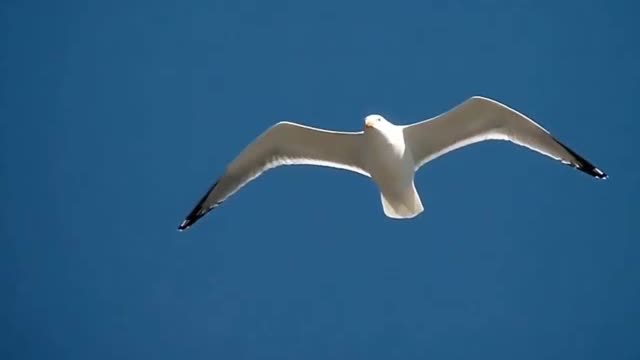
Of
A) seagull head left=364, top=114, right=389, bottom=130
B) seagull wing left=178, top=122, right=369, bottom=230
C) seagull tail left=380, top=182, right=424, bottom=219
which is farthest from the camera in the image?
seagull wing left=178, top=122, right=369, bottom=230

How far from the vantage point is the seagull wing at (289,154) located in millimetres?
9500

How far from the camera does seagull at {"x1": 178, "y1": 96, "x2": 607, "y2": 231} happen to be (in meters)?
9.29

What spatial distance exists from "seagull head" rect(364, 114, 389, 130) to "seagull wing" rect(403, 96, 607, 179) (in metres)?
0.24

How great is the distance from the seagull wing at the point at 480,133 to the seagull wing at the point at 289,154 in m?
0.51

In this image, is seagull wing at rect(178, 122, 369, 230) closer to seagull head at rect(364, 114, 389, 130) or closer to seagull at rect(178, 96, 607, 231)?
seagull at rect(178, 96, 607, 231)

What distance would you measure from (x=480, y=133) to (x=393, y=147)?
791mm

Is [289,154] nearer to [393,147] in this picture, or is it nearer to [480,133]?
[393,147]

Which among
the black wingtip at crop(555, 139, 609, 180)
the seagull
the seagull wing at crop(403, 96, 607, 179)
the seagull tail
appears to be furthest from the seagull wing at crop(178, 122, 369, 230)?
Answer: the black wingtip at crop(555, 139, 609, 180)

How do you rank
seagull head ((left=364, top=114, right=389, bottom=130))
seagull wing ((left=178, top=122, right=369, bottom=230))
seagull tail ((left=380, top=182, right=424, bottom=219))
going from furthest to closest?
1. seagull wing ((left=178, top=122, right=369, bottom=230))
2. seagull tail ((left=380, top=182, right=424, bottom=219))
3. seagull head ((left=364, top=114, right=389, bottom=130))

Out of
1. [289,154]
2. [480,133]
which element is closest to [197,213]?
[289,154]

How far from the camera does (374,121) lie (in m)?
9.21

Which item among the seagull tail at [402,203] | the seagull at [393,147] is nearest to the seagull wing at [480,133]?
the seagull at [393,147]

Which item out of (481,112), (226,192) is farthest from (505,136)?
(226,192)

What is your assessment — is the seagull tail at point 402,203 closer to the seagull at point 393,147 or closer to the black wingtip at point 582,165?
the seagull at point 393,147
